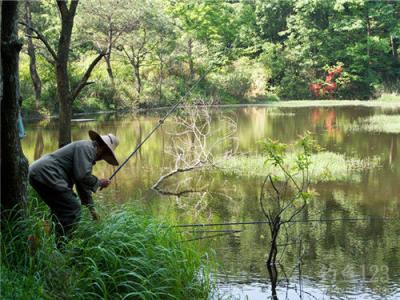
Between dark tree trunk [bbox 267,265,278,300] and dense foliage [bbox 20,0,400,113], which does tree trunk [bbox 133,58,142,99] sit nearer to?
dense foliage [bbox 20,0,400,113]

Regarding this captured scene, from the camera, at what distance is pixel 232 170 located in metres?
12.2

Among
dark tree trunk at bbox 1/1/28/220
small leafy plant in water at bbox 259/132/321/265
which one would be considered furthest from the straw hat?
small leafy plant in water at bbox 259/132/321/265

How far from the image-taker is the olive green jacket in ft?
13.7

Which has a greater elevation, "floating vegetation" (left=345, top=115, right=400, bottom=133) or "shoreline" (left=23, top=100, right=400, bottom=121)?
"shoreline" (left=23, top=100, right=400, bottom=121)

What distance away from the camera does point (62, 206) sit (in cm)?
429

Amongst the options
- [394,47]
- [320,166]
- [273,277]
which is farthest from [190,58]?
[273,277]

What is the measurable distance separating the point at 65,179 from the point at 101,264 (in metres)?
0.69

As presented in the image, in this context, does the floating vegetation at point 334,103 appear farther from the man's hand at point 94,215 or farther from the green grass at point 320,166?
the man's hand at point 94,215

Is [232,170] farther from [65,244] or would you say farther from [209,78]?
[209,78]

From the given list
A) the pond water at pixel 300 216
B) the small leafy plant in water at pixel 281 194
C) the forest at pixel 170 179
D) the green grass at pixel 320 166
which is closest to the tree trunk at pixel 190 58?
the forest at pixel 170 179

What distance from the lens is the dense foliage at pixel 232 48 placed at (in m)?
26.9

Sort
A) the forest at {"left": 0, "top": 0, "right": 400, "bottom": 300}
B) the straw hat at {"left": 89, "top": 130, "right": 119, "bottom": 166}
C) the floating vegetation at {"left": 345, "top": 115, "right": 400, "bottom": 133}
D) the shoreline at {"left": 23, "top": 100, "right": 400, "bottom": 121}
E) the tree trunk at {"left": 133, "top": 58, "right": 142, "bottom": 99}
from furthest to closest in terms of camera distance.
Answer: the tree trunk at {"left": 133, "top": 58, "right": 142, "bottom": 99} → the shoreline at {"left": 23, "top": 100, "right": 400, "bottom": 121} → the floating vegetation at {"left": 345, "top": 115, "right": 400, "bottom": 133} → the straw hat at {"left": 89, "top": 130, "right": 119, "bottom": 166} → the forest at {"left": 0, "top": 0, "right": 400, "bottom": 300}

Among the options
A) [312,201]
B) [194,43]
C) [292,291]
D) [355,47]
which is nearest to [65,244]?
[292,291]

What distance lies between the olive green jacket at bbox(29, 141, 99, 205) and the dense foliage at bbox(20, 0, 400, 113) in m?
22.3
